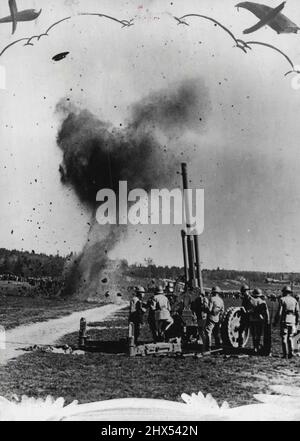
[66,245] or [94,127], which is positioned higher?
[94,127]

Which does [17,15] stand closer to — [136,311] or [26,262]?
[26,262]

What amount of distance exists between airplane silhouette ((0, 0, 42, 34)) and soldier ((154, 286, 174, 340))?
206 inches

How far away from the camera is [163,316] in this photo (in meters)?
9.44

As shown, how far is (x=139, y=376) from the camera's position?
7.62m

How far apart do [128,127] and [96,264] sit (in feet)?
21.6

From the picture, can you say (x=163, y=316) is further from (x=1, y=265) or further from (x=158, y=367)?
(x=1, y=265)

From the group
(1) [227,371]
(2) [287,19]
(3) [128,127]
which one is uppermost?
(2) [287,19]

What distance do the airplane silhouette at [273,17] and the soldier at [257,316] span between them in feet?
14.5

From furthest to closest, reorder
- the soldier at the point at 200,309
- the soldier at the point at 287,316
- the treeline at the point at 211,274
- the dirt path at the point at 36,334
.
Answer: the soldier at the point at 200,309 < the soldier at the point at 287,316 < the treeline at the point at 211,274 < the dirt path at the point at 36,334

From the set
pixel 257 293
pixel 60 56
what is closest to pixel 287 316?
pixel 257 293

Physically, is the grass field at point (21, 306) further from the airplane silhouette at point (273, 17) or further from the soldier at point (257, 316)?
the airplane silhouette at point (273, 17)

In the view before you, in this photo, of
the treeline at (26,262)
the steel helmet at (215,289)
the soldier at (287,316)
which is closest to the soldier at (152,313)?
the steel helmet at (215,289)

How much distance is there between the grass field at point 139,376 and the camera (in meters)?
7.20
